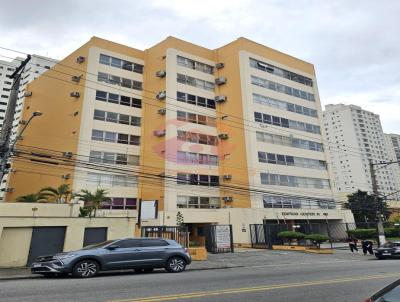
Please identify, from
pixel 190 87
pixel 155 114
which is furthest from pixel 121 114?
pixel 190 87

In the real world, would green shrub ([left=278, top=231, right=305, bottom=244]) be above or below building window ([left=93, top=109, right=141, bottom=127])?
below

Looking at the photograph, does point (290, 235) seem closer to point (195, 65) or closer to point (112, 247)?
point (112, 247)

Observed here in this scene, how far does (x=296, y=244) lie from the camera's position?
85.9 feet

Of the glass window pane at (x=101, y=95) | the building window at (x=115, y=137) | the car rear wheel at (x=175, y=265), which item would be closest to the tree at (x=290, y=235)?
the car rear wheel at (x=175, y=265)

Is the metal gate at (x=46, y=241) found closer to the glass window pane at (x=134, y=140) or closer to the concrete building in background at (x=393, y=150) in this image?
the glass window pane at (x=134, y=140)

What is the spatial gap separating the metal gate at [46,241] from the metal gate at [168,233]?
15.6 ft

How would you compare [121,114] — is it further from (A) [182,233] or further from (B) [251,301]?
(B) [251,301]

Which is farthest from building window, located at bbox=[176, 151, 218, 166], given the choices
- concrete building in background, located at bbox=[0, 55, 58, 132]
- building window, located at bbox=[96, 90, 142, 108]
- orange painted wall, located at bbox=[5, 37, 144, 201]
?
concrete building in background, located at bbox=[0, 55, 58, 132]

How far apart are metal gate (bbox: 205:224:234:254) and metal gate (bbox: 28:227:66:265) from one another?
35.2ft

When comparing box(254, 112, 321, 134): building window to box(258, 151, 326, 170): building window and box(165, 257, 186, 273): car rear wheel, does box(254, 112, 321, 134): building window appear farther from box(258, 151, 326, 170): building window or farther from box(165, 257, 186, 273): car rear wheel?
box(165, 257, 186, 273): car rear wheel

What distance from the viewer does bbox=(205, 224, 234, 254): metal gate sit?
23.1 m

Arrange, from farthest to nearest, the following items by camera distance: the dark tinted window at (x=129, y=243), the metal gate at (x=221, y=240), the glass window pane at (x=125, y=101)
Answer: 1. the glass window pane at (x=125, y=101)
2. the metal gate at (x=221, y=240)
3. the dark tinted window at (x=129, y=243)

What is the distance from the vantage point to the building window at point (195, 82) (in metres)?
40.0

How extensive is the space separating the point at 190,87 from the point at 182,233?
23956 mm
